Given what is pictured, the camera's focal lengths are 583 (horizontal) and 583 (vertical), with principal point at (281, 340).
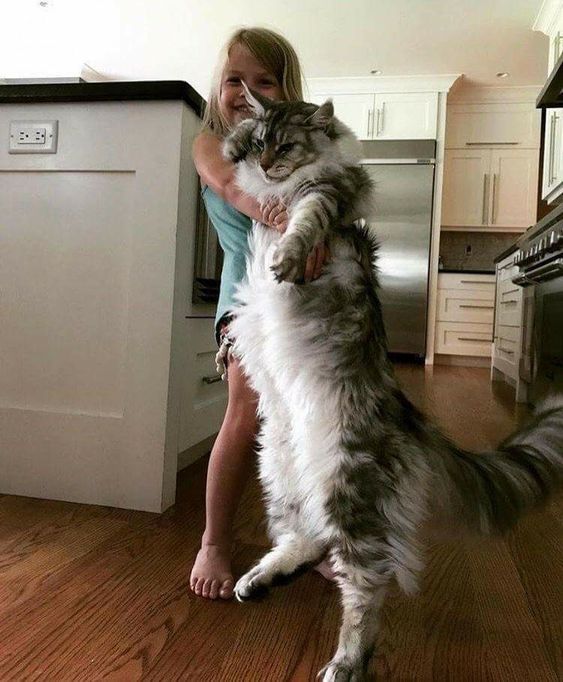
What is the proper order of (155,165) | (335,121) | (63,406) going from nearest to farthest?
1. (335,121)
2. (155,165)
3. (63,406)

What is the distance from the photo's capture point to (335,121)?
1.24m

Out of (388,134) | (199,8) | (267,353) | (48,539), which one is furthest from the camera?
(388,134)

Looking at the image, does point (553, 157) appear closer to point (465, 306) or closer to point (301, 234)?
point (465, 306)

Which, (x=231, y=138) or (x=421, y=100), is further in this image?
(x=421, y=100)

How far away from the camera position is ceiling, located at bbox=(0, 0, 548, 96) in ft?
15.0

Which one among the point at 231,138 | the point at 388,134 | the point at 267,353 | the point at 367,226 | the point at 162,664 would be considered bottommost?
the point at 162,664

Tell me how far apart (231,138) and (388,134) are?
199 inches

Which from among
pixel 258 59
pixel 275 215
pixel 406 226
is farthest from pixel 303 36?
pixel 275 215

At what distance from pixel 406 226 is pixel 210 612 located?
17.0 ft

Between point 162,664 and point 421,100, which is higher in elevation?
point 421,100

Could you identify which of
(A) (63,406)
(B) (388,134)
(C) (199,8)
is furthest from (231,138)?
(B) (388,134)

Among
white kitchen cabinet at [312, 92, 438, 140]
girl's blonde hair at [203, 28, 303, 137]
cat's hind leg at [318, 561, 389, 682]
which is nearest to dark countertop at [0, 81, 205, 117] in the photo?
girl's blonde hair at [203, 28, 303, 137]

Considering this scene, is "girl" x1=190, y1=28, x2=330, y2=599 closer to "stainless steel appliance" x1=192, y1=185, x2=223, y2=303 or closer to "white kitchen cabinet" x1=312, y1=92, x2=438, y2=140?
"stainless steel appliance" x1=192, y1=185, x2=223, y2=303

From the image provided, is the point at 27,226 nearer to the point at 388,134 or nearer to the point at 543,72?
the point at 388,134
